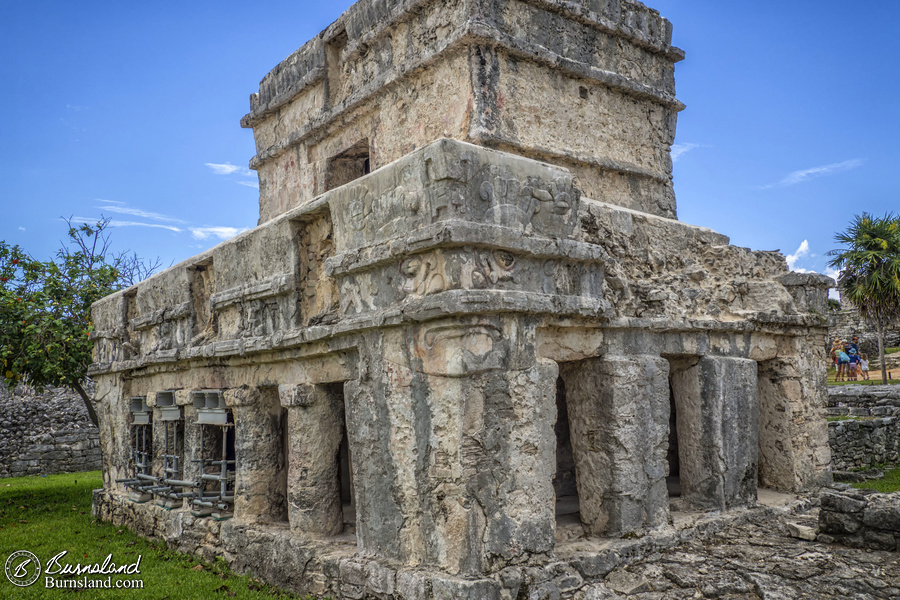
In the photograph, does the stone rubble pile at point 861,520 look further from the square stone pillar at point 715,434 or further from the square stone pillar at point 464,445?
the square stone pillar at point 464,445

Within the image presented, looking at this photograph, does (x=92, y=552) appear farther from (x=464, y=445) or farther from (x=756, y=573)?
(x=756, y=573)

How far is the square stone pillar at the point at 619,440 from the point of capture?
16.0 ft

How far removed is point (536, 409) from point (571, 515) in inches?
68.3

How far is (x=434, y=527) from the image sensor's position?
413 cm

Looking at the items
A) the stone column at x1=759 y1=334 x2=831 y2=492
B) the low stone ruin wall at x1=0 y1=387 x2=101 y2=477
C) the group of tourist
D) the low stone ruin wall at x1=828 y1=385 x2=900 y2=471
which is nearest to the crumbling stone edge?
the stone column at x1=759 y1=334 x2=831 y2=492

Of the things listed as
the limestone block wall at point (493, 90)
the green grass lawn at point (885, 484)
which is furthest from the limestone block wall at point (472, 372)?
the green grass lawn at point (885, 484)

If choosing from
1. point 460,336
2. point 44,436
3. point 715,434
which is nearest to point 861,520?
point 715,434

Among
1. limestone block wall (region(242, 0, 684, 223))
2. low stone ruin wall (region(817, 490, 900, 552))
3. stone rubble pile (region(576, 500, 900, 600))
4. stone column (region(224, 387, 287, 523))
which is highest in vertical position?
limestone block wall (region(242, 0, 684, 223))

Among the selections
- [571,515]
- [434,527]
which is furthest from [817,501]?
[434,527]

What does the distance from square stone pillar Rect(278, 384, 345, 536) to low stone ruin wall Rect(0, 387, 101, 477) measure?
41.3 ft

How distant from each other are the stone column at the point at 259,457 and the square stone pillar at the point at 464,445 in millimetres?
1899

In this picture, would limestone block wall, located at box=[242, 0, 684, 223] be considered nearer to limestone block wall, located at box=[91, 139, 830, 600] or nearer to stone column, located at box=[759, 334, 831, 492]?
limestone block wall, located at box=[91, 139, 830, 600]

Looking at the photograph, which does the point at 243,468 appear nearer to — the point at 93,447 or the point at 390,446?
the point at 390,446

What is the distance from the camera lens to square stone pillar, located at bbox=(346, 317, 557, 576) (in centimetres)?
402
